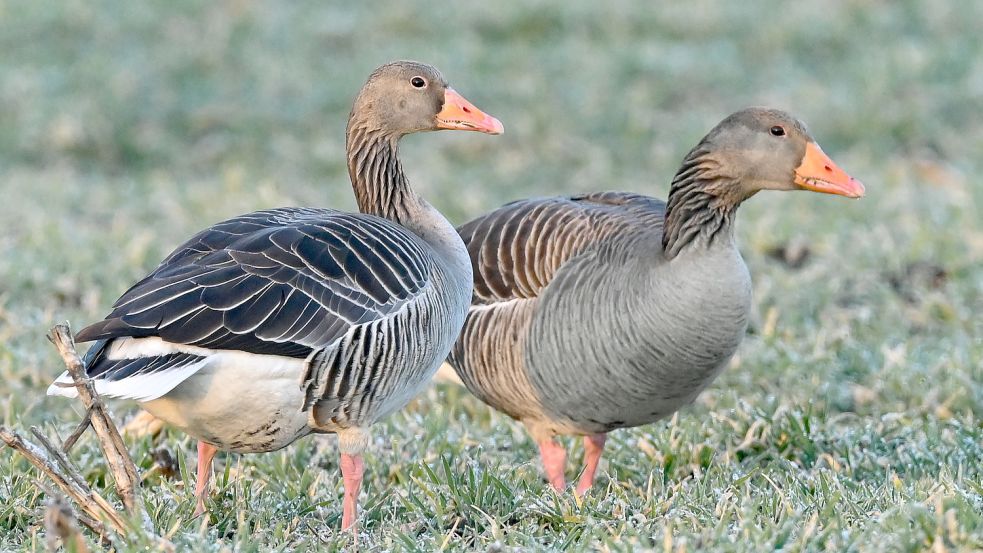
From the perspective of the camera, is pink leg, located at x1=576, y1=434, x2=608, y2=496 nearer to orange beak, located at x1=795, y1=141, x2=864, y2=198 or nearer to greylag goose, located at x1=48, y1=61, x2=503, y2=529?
greylag goose, located at x1=48, y1=61, x2=503, y2=529

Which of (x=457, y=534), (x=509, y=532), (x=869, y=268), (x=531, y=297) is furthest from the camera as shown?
→ (x=869, y=268)

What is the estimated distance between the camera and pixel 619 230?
540cm

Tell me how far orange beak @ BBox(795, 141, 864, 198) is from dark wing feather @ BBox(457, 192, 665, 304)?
688 mm

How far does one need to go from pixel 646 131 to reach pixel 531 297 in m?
7.11

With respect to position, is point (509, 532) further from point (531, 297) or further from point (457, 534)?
point (531, 297)

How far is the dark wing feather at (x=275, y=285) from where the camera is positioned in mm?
4117

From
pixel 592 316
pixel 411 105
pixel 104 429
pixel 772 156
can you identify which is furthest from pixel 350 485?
pixel 772 156

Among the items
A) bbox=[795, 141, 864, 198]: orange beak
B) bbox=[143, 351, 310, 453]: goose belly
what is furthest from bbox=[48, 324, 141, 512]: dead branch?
bbox=[795, 141, 864, 198]: orange beak

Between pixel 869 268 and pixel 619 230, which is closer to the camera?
pixel 619 230

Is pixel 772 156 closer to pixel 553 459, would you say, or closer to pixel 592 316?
pixel 592 316

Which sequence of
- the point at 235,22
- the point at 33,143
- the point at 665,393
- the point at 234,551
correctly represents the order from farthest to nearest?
Answer: the point at 235,22 < the point at 33,143 < the point at 665,393 < the point at 234,551

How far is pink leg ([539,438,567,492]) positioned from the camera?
5.43 meters

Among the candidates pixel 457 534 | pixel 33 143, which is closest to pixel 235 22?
pixel 33 143

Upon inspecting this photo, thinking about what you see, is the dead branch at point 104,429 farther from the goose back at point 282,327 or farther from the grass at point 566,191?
the grass at point 566,191
